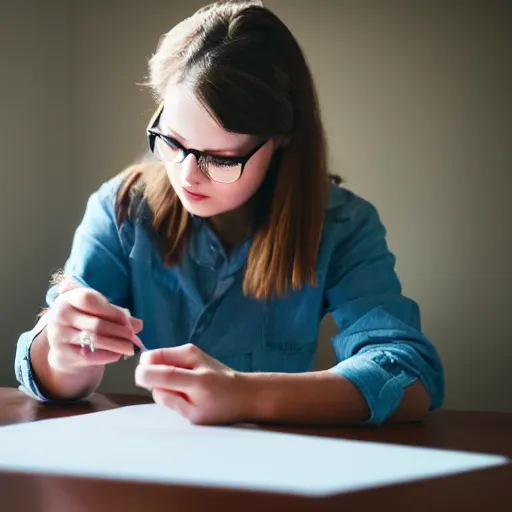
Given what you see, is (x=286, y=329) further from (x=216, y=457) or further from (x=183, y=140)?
(x=216, y=457)

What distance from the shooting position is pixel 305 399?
2.90ft

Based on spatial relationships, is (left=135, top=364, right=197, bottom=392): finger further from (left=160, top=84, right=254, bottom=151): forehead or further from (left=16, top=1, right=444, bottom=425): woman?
(left=160, top=84, right=254, bottom=151): forehead

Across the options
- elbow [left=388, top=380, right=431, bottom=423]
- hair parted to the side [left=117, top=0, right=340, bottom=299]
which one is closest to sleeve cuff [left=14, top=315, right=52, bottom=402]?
hair parted to the side [left=117, top=0, right=340, bottom=299]

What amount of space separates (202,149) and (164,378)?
12.6 inches

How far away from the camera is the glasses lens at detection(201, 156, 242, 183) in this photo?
1014 millimetres

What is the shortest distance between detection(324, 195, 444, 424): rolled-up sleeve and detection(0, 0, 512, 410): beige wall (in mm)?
409

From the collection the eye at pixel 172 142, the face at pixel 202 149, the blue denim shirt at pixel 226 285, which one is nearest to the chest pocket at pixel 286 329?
the blue denim shirt at pixel 226 285

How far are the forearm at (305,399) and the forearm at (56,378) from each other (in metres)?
0.22

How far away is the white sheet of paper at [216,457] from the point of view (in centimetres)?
66

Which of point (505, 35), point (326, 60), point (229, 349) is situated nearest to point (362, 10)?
point (326, 60)

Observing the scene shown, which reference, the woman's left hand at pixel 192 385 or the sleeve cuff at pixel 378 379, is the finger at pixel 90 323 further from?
the sleeve cuff at pixel 378 379

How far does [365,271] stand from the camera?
3.66ft

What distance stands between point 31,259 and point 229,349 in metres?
0.69

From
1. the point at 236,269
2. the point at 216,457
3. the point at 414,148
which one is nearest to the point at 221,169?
the point at 236,269
